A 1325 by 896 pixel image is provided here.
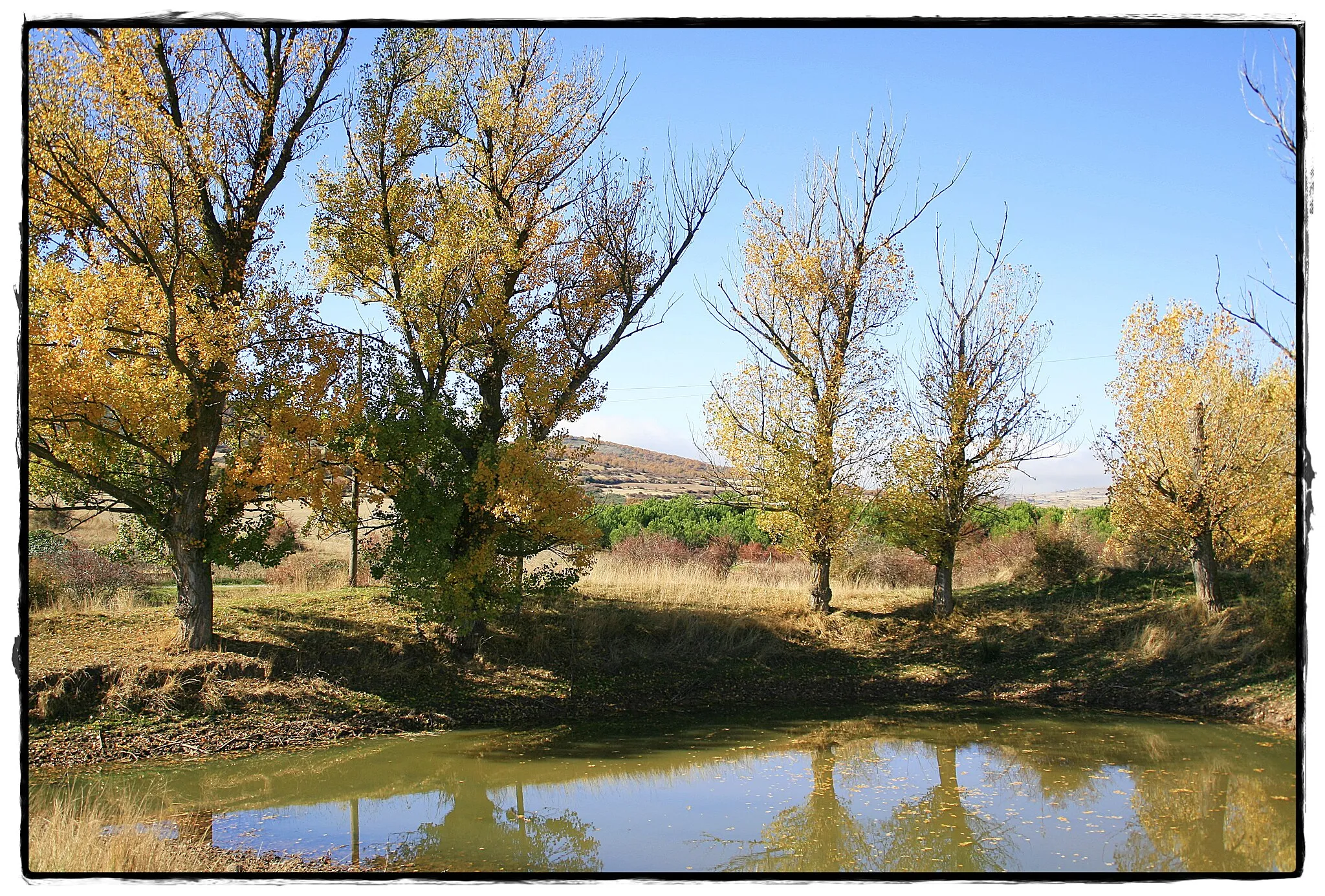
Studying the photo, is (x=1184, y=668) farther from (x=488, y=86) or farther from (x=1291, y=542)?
(x=488, y=86)

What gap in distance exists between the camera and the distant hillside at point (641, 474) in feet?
172

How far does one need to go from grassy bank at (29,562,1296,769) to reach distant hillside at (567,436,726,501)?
30642 mm

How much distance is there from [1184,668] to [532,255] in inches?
529

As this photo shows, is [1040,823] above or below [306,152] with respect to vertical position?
below

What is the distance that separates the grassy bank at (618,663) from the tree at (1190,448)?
1420 mm

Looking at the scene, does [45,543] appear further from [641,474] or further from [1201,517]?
[641,474]

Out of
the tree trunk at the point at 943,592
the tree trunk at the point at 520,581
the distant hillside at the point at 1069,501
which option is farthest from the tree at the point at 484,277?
the distant hillside at the point at 1069,501

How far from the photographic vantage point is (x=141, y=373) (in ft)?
40.1

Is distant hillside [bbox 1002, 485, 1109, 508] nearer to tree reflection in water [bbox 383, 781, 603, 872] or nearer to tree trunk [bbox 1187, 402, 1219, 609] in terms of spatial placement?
tree trunk [bbox 1187, 402, 1219, 609]

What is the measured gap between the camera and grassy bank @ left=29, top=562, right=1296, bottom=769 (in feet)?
41.1

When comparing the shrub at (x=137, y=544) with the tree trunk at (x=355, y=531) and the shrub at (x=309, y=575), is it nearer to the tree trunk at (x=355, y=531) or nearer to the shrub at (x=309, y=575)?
the tree trunk at (x=355, y=531)

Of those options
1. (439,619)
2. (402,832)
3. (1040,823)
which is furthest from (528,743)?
(1040,823)

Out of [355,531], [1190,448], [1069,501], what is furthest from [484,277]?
[1069,501]

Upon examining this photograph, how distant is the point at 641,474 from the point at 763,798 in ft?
153
